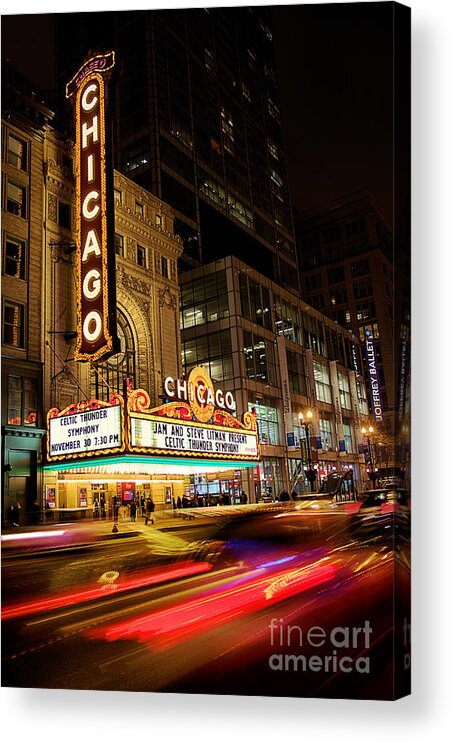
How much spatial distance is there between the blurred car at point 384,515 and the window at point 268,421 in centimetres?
274

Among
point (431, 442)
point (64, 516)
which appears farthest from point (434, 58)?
point (64, 516)

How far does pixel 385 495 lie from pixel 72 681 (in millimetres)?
5529

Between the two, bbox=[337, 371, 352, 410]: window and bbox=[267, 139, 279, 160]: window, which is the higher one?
bbox=[267, 139, 279, 160]: window

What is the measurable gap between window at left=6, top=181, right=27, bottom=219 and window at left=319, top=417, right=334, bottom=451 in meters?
7.41

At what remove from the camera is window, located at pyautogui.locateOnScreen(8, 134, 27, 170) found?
13180mm

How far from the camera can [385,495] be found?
30.5ft

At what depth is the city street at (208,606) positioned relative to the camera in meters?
8.93

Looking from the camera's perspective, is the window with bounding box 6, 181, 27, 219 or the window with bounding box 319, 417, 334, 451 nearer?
the window with bounding box 319, 417, 334, 451

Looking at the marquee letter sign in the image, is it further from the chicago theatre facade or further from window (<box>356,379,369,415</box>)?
the chicago theatre facade

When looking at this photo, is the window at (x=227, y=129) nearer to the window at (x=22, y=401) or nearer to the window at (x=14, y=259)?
the window at (x=14, y=259)

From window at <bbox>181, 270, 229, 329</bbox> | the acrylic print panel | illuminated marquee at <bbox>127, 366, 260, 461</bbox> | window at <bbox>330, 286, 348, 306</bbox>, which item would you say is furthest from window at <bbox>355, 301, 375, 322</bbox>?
window at <bbox>181, 270, 229, 329</bbox>

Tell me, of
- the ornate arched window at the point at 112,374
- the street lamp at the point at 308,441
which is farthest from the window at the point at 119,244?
the street lamp at the point at 308,441

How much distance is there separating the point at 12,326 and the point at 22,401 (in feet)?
4.80

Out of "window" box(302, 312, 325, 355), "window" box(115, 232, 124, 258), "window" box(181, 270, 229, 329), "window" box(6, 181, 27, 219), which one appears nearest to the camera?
"window" box(302, 312, 325, 355)
